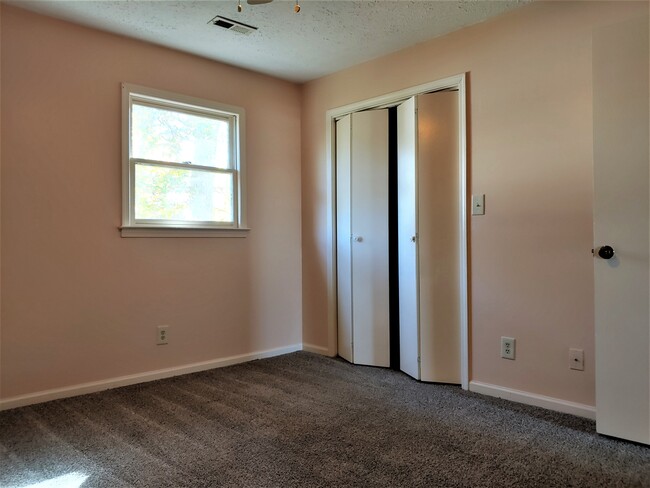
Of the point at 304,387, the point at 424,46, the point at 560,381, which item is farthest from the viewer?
the point at 424,46

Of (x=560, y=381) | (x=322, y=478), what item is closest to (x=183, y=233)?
(x=322, y=478)

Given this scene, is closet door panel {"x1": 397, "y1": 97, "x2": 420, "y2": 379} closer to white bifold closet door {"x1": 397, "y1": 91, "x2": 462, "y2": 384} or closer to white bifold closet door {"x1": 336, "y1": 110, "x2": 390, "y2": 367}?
white bifold closet door {"x1": 397, "y1": 91, "x2": 462, "y2": 384}

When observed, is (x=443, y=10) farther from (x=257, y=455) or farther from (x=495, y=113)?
(x=257, y=455)

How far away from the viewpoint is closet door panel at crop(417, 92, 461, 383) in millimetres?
2869

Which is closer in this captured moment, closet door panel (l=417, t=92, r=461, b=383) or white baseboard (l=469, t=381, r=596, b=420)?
white baseboard (l=469, t=381, r=596, b=420)

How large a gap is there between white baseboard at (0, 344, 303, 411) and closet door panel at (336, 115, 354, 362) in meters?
0.55

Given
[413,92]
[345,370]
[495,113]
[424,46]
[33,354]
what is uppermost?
[424,46]

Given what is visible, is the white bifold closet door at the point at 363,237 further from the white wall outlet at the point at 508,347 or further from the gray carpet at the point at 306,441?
the white wall outlet at the point at 508,347

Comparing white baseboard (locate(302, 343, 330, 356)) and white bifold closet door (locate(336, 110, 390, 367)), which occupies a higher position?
white bifold closet door (locate(336, 110, 390, 367))

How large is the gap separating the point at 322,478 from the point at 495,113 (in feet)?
7.11

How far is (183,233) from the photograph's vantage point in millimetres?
3166

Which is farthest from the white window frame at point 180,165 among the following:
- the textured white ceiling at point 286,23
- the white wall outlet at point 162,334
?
the white wall outlet at point 162,334

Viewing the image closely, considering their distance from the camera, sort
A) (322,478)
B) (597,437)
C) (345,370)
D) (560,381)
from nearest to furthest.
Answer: (322,478)
(597,437)
(560,381)
(345,370)

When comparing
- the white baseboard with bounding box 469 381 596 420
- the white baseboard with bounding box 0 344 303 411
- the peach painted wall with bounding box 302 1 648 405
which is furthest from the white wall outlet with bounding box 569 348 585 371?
the white baseboard with bounding box 0 344 303 411
